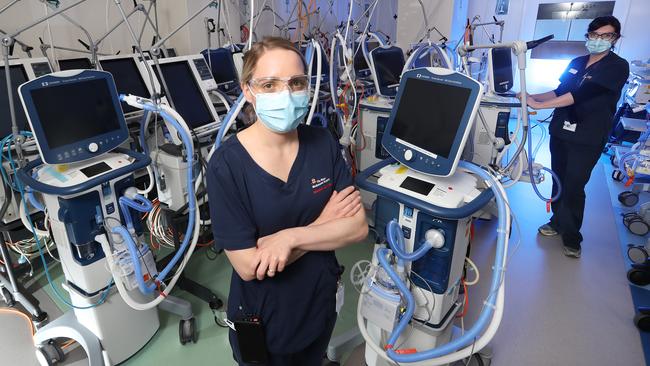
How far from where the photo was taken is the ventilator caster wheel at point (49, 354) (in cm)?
193

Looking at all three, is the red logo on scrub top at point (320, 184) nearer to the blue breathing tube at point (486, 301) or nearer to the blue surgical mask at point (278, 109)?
the blue surgical mask at point (278, 109)

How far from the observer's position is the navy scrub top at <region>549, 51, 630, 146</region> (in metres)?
2.56

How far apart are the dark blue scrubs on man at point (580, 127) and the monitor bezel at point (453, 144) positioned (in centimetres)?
174

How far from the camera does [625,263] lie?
112 inches

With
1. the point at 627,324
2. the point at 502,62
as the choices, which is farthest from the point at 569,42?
the point at 627,324

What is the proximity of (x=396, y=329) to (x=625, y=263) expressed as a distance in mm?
2274

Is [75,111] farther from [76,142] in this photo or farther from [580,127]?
[580,127]

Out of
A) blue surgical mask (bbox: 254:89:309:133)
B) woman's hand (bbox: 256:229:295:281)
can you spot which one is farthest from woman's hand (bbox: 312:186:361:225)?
blue surgical mask (bbox: 254:89:309:133)

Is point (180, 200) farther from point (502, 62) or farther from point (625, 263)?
point (625, 263)

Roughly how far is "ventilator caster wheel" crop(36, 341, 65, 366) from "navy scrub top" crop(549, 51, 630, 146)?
3326 mm

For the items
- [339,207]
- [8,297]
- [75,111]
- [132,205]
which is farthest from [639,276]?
[8,297]

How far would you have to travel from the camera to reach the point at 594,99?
2.65m

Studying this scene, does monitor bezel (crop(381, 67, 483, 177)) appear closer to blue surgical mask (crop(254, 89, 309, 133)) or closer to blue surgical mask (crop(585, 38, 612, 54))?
blue surgical mask (crop(254, 89, 309, 133))

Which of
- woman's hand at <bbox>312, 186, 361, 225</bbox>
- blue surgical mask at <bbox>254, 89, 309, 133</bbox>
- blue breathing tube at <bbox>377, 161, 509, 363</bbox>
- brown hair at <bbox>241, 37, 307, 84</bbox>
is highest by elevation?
brown hair at <bbox>241, 37, 307, 84</bbox>
